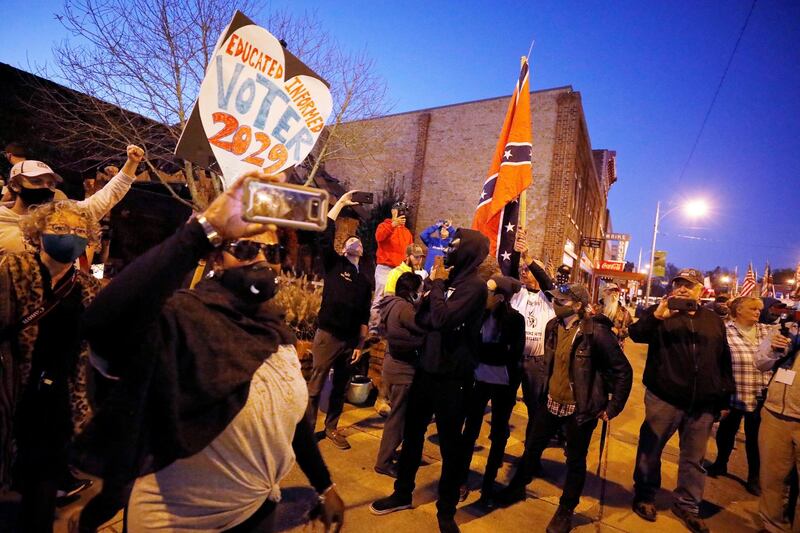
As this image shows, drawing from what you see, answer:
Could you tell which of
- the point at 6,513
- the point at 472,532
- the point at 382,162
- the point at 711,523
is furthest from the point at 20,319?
the point at 382,162

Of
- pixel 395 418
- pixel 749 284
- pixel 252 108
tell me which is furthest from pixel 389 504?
pixel 749 284

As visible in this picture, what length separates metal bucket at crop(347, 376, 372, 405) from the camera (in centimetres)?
572

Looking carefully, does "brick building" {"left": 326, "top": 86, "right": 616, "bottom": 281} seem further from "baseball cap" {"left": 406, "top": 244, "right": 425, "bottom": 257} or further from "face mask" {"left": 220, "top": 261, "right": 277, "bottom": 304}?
"face mask" {"left": 220, "top": 261, "right": 277, "bottom": 304}

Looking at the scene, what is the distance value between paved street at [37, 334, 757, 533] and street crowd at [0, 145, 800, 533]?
0.45 ft

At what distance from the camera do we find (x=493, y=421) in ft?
12.9

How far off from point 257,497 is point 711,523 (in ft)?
15.5

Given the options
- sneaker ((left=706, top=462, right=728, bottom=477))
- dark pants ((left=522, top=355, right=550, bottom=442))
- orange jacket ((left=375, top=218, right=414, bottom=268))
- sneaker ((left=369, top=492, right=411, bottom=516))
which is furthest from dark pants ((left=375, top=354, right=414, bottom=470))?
sneaker ((left=706, top=462, right=728, bottom=477))

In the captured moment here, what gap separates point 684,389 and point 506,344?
168 centimetres

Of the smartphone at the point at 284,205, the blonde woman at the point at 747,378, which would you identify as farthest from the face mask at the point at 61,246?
the blonde woman at the point at 747,378

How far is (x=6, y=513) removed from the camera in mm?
2840

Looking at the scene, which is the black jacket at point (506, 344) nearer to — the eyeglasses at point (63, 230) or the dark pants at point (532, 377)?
the dark pants at point (532, 377)

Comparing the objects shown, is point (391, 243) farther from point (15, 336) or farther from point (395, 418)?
point (15, 336)

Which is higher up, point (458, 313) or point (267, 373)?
point (458, 313)

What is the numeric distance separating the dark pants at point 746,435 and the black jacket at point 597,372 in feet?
8.95
